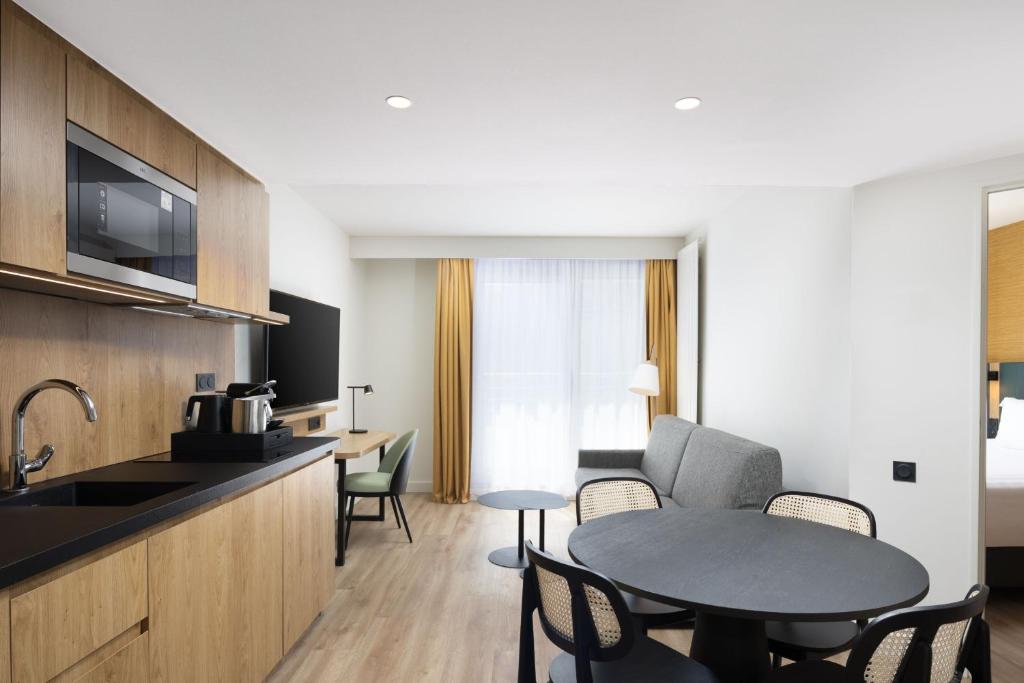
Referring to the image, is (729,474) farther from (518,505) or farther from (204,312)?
(204,312)

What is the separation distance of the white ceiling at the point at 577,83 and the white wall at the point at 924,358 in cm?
19

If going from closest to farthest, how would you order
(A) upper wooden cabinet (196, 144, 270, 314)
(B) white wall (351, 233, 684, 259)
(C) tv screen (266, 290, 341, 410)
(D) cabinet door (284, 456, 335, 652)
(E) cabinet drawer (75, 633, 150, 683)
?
(E) cabinet drawer (75, 633, 150, 683)
(A) upper wooden cabinet (196, 144, 270, 314)
(D) cabinet door (284, 456, 335, 652)
(C) tv screen (266, 290, 341, 410)
(B) white wall (351, 233, 684, 259)

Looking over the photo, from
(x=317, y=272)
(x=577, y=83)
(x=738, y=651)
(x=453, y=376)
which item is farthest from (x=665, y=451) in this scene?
(x=577, y=83)

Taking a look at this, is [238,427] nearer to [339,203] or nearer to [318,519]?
[318,519]

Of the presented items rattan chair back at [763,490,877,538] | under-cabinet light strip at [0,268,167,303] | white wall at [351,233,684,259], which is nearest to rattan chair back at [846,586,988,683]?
rattan chair back at [763,490,877,538]

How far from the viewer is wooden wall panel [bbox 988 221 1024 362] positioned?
13.7 feet

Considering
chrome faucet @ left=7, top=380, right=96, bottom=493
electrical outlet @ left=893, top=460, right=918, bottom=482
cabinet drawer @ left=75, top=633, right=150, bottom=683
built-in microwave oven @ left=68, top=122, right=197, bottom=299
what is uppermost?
built-in microwave oven @ left=68, top=122, right=197, bottom=299

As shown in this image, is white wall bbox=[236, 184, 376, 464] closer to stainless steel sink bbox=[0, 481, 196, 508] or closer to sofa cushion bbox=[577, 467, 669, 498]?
stainless steel sink bbox=[0, 481, 196, 508]

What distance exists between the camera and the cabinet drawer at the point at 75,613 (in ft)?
3.83

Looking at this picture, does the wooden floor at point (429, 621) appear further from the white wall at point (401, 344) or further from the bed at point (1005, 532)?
the white wall at point (401, 344)

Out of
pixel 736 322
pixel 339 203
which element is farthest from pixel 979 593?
pixel 339 203

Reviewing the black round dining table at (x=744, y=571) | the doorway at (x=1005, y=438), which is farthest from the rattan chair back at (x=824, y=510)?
the doorway at (x=1005, y=438)

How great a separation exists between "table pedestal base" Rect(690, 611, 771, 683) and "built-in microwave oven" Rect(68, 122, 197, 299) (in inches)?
87.2

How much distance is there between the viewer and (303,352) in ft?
13.0
